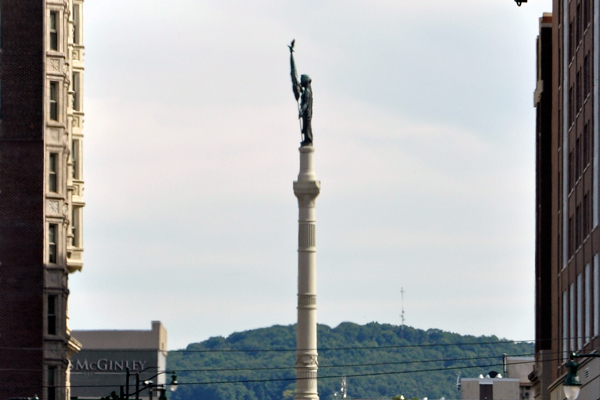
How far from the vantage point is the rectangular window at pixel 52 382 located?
74.4 meters

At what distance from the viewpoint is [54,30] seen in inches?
3039

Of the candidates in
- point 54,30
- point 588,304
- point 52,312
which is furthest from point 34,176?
point 588,304

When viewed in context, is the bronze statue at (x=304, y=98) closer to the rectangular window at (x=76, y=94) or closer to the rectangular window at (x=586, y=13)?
the rectangular window at (x=76, y=94)

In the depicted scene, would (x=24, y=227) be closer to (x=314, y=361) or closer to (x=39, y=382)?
(x=39, y=382)

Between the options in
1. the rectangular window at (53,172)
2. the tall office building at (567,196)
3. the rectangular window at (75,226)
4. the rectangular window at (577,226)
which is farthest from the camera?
the rectangular window at (75,226)

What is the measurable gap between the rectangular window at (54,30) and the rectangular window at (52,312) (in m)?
12.7

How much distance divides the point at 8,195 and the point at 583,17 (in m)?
29.7

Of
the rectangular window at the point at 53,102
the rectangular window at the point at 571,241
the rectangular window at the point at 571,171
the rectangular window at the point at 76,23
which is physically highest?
the rectangular window at the point at 76,23

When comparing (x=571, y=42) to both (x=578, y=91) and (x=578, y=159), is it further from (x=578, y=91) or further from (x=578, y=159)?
(x=578, y=159)


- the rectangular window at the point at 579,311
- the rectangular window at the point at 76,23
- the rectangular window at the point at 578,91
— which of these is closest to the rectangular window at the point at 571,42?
the rectangular window at the point at 578,91

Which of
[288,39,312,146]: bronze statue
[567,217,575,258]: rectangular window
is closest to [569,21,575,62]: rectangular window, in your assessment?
[567,217,575,258]: rectangular window

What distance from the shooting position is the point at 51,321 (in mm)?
75688

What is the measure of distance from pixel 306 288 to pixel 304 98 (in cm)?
1804

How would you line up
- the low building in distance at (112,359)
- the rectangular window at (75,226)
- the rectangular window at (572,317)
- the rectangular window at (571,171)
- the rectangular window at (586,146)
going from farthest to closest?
the low building in distance at (112,359) → the rectangular window at (75,226) → the rectangular window at (571,171) → the rectangular window at (572,317) → the rectangular window at (586,146)
